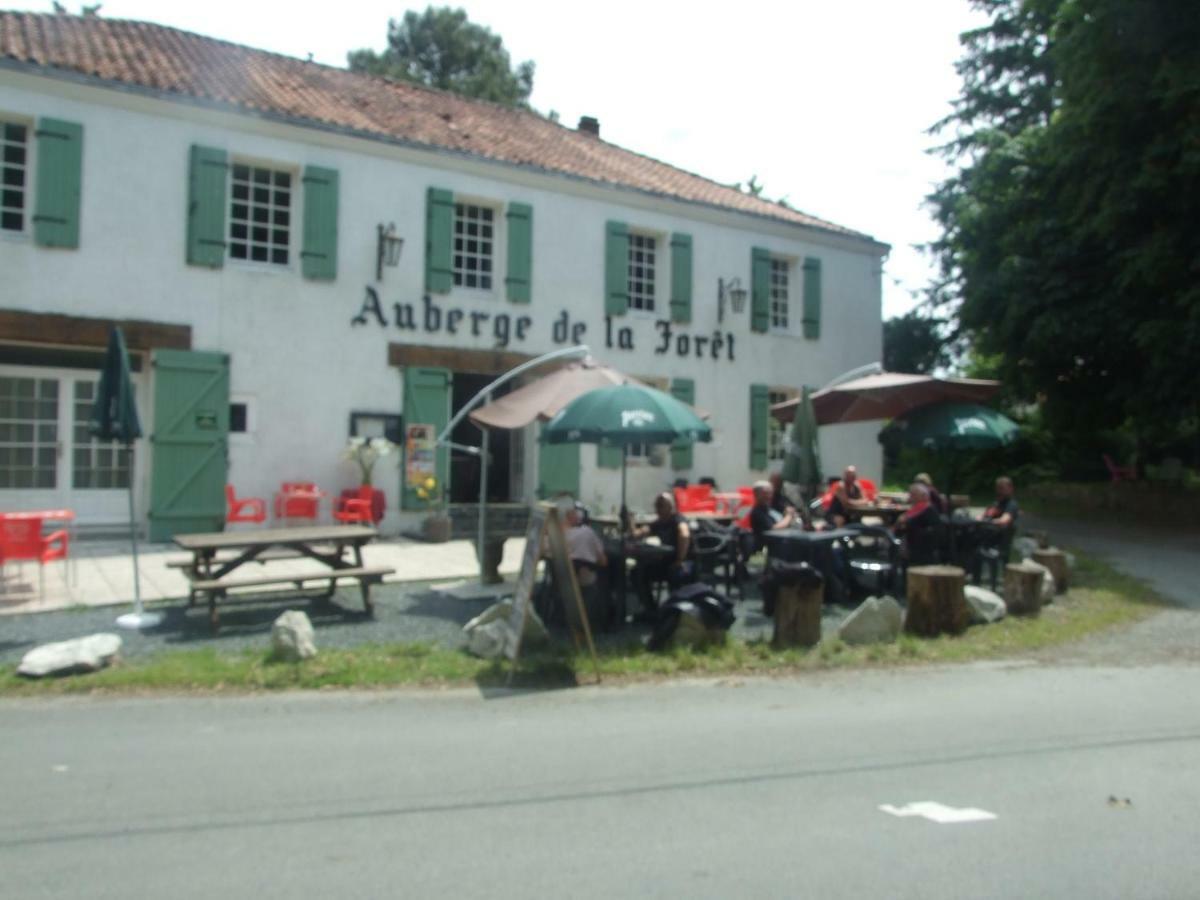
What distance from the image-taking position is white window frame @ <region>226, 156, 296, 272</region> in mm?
14227

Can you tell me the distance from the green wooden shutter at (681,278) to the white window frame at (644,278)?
0.73 ft

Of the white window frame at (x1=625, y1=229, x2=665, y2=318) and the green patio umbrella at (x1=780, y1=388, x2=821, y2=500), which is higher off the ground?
the white window frame at (x1=625, y1=229, x2=665, y2=318)

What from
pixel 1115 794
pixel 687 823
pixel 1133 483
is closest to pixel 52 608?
pixel 687 823

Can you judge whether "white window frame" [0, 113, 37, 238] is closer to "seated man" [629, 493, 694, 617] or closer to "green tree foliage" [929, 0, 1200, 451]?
"seated man" [629, 493, 694, 617]

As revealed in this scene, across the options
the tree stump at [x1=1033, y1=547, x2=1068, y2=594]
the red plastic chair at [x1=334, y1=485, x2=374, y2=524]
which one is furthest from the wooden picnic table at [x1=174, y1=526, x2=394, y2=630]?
the tree stump at [x1=1033, y1=547, x2=1068, y2=594]

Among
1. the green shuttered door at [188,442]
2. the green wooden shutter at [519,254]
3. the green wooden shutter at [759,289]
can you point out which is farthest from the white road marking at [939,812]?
the green wooden shutter at [759,289]

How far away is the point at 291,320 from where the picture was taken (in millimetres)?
14406

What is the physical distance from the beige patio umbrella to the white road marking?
7.06 meters

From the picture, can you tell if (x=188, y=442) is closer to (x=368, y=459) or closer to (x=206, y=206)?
(x=368, y=459)

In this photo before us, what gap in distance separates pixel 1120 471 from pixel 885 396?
1637 centimetres

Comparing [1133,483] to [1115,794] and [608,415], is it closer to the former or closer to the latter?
[608,415]

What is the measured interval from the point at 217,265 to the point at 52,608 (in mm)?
6012

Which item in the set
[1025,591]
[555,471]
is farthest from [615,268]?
[1025,591]

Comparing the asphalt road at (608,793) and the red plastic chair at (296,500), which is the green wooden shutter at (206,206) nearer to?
the red plastic chair at (296,500)
